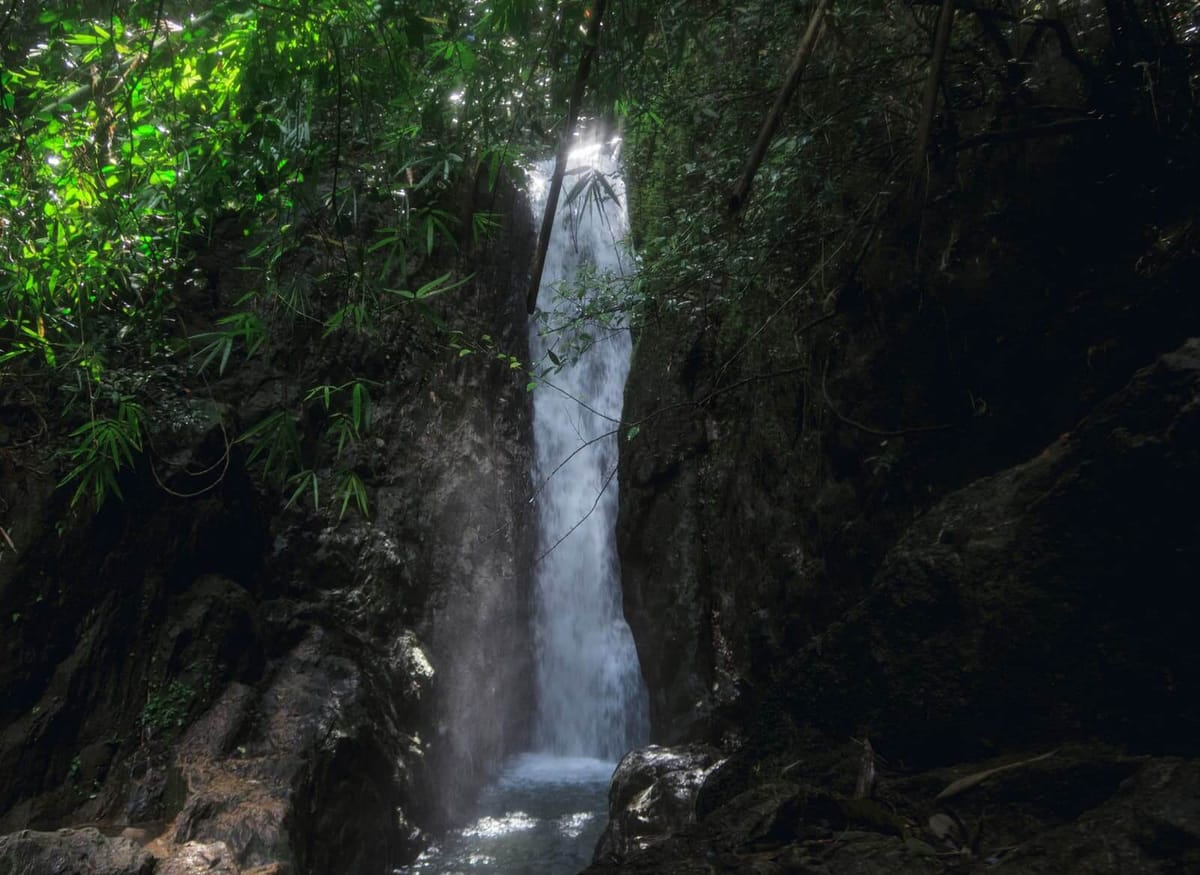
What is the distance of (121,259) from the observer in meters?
4.90

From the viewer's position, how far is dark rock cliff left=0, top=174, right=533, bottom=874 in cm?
477

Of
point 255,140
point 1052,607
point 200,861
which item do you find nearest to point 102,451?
point 200,861

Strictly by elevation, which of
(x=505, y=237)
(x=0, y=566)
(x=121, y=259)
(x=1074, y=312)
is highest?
(x=505, y=237)

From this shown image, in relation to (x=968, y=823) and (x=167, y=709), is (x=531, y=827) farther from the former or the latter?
(x=968, y=823)

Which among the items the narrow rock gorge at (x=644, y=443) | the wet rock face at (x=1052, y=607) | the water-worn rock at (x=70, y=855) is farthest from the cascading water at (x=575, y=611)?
the wet rock face at (x=1052, y=607)

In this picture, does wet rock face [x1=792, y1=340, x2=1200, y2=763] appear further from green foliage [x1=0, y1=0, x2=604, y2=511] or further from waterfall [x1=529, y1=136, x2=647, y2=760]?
waterfall [x1=529, y1=136, x2=647, y2=760]

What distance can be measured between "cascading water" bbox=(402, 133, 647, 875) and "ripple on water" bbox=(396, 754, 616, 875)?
0.02 meters

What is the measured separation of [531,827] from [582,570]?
3.47 m

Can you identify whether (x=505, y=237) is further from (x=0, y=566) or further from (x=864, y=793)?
(x=864, y=793)

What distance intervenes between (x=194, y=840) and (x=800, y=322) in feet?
16.6

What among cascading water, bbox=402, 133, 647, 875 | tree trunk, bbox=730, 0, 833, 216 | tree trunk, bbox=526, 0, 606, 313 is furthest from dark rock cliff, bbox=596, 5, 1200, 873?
cascading water, bbox=402, 133, 647, 875

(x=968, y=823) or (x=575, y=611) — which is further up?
(x=575, y=611)

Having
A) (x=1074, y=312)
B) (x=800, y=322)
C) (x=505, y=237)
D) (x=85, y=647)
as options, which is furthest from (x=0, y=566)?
(x=505, y=237)

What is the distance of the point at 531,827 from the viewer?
22.3ft
